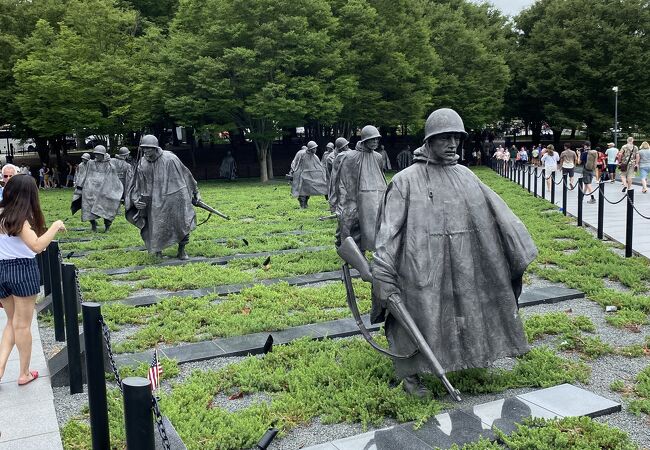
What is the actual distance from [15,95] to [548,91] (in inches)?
1199

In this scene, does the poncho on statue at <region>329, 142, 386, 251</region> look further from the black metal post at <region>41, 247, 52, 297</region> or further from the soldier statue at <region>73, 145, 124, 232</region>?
the soldier statue at <region>73, 145, 124, 232</region>

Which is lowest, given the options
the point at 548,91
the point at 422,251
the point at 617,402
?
the point at 617,402

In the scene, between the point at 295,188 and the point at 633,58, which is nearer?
the point at 295,188

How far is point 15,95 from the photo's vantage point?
107 ft

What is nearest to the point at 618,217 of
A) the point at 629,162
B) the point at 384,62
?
the point at 629,162

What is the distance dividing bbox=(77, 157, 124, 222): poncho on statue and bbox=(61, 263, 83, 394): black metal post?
10.1 metres

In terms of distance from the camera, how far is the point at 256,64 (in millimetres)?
29234

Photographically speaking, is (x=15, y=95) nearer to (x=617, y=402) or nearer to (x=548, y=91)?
(x=548, y=91)

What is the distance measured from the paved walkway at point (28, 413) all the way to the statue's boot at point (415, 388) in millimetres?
2503

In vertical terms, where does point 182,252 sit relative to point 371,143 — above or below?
below

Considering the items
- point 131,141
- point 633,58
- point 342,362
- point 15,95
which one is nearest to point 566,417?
point 342,362

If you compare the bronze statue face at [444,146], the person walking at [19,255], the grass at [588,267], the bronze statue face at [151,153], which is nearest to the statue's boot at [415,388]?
the bronze statue face at [444,146]

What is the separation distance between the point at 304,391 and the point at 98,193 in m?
11.5

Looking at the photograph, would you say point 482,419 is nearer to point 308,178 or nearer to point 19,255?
point 19,255
